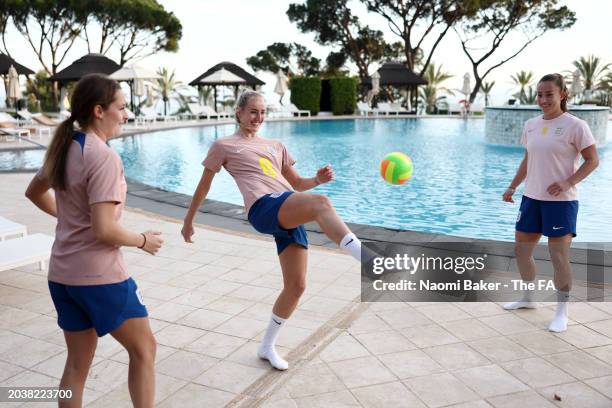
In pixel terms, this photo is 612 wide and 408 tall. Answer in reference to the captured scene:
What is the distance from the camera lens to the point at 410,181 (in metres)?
11.3

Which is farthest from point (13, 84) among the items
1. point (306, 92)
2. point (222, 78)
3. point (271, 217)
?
point (271, 217)

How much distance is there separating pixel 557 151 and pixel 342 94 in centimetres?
2703

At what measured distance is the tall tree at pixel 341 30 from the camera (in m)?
36.4

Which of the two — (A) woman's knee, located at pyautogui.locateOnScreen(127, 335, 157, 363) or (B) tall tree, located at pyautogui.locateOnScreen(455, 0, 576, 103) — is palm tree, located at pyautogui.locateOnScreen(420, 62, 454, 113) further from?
(A) woman's knee, located at pyautogui.locateOnScreen(127, 335, 157, 363)

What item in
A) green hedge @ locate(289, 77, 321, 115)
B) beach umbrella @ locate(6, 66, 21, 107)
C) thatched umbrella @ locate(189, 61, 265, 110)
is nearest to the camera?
beach umbrella @ locate(6, 66, 21, 107)

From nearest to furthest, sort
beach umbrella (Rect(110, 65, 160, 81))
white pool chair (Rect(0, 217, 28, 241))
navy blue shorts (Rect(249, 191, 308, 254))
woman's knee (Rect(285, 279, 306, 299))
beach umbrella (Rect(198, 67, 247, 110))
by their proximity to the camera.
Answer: navy blue shorts (Rect(249, 191, 308, 254)) < woman's knee (Rect(285, 279, 306, 299)) < white pool chair (Rect(0, 217, 28, 241)) < beach umbrella (Rect(110, 65, 160, 81)) < beach umbrella (Rect(198, 67, 247, 110))

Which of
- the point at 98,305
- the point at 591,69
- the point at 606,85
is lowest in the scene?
the point at 98,305

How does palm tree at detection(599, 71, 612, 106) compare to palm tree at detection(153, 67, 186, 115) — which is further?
palm tree at detection(153, 67, 186, 115)

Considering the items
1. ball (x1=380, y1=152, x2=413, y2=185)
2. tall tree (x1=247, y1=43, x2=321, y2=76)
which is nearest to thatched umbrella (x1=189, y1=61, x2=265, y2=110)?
tall tree (x1=247, y1=43, x2=321, y2=76)

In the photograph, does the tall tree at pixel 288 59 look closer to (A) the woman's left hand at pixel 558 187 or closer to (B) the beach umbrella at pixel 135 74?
(B) the beach umbrella at pixel 135 74

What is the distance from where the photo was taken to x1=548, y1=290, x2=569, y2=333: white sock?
3.64m

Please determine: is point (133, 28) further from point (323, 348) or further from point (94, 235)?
point (94, 235)

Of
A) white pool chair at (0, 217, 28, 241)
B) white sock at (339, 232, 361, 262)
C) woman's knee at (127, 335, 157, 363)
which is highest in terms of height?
white sock at (339, 232, 361, 262)

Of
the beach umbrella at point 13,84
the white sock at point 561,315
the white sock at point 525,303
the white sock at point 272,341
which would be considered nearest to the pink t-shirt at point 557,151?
the white sock at point 561,315
